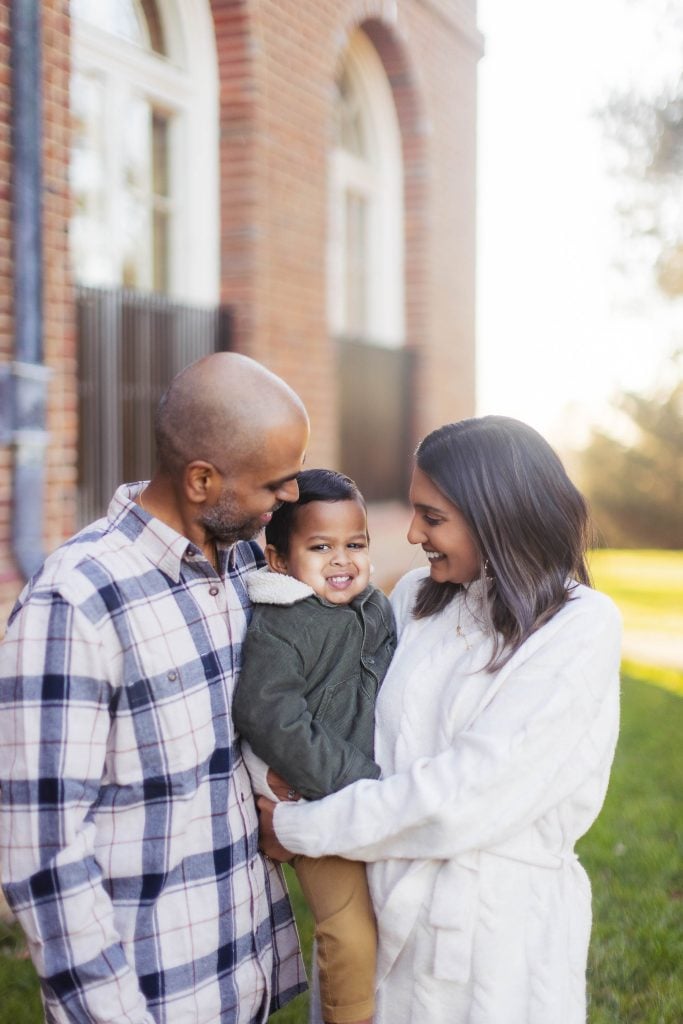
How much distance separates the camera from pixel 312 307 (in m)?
7.26

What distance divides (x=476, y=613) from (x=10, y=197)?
2862 millimetres

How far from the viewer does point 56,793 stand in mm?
1974

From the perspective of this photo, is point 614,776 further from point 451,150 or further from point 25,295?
point 451,150

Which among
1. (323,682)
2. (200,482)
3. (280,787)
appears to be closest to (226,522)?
(200,482)

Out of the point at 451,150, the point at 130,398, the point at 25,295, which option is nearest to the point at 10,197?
the point at 25,295

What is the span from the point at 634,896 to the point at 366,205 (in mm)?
6019

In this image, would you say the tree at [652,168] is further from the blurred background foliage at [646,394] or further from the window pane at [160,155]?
the window pane at [160,155]

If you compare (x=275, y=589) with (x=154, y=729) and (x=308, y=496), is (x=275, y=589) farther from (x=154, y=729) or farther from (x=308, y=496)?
(x=154, y=729)

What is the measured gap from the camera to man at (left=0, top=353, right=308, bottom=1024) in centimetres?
198

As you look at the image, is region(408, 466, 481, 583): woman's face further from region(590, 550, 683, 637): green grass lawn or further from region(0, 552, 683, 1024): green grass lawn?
region(590, 550, 683, 637): green grass lawn

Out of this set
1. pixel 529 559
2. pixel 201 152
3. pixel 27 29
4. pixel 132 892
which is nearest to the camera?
pixel 132 892

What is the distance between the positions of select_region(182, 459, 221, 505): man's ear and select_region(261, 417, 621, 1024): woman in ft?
1.65

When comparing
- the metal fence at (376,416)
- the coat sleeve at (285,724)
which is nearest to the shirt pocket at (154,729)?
the coat sleeve at (285,724)

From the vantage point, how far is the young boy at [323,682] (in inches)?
89.9
